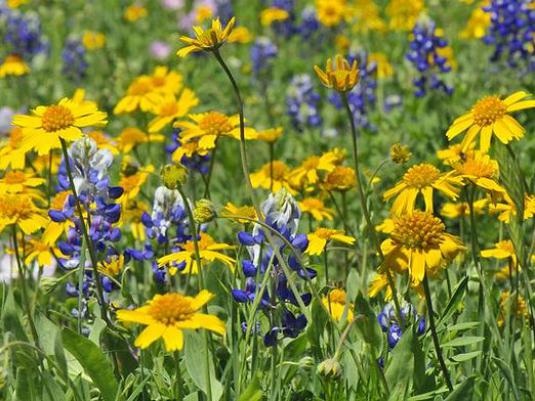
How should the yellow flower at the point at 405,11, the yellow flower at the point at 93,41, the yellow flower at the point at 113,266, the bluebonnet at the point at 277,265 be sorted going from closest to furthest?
1. the bluebonnet at the point at 277,265
2. the yellow flower at the point at 113,266
3. the yellow flower at the point at 405,11
4. the yellow flower at the point at 93,41

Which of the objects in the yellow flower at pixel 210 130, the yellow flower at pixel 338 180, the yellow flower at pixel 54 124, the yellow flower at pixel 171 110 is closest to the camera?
the yellow flower at pixel 54 124

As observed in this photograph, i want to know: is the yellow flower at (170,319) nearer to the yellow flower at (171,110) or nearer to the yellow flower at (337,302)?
the yellow flower at (337,302)

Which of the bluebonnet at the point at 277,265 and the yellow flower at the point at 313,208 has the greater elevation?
the yellow flower at the point at 313,208

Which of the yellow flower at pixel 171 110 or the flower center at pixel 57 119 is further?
the yellow flower at pixel 171 110

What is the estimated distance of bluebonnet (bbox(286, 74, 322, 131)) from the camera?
5793 mm

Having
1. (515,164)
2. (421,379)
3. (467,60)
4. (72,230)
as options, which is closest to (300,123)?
(467,60)

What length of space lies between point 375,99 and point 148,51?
2491 mm

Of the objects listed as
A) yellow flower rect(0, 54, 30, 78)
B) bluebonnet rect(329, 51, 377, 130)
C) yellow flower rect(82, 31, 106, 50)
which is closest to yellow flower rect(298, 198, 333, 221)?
bluebonnet rect(329, 51, 377, 130)

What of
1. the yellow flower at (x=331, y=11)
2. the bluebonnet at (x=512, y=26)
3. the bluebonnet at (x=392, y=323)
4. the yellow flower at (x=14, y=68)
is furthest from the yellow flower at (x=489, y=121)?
the yellow flower at (x=331, y=11)

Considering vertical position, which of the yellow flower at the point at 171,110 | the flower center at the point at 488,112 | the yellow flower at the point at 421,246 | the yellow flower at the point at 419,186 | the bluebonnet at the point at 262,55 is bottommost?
the yellow flower at the point at 421,246

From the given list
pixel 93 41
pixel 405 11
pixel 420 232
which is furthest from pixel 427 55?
pixel 420 232

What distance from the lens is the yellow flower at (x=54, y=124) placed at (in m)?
2.66

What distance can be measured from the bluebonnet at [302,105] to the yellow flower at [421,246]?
339cm

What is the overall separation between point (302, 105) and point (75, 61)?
230cm
